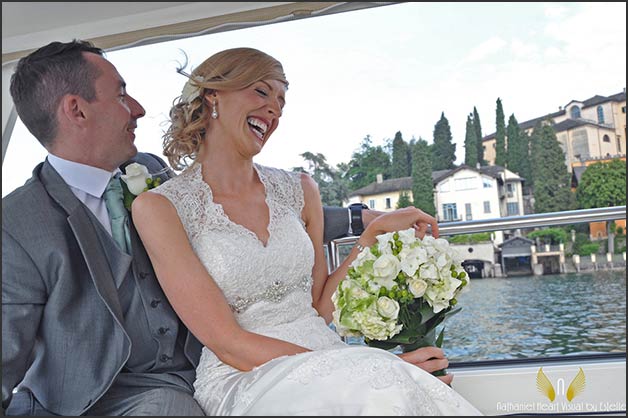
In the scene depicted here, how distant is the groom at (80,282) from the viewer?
1.62m

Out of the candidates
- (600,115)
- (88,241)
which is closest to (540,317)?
(600,115)

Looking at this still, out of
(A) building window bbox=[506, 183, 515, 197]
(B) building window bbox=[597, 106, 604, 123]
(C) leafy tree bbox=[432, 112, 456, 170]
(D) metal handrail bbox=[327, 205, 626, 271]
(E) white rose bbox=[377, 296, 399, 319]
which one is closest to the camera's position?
(E) white rose bbox=[377, 296, 399, 319]

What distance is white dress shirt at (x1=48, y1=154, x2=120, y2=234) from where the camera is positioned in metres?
1.80

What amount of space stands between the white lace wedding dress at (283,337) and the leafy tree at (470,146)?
32171mm

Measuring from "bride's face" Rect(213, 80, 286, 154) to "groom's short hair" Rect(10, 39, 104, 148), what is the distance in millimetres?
352

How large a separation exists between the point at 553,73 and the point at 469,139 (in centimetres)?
623

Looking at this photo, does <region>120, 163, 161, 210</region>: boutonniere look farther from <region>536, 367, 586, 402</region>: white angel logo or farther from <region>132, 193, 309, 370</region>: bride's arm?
<region>536, 367, 586, 402</region>: white angel logo

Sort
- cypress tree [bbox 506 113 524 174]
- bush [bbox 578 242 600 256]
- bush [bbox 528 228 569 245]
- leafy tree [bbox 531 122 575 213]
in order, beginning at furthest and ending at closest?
1. cypress tree [bbox 506 113 524 174]
2. leafy tree [bbox 531 122 575 213]
3. bush [bbox 528 228 569 245]
4. bush [bbox 578 242 600 256]

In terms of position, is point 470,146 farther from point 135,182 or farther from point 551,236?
point 135,182

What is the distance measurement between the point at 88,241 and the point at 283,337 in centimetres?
55

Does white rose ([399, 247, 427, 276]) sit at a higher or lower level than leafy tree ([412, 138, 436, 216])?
lower

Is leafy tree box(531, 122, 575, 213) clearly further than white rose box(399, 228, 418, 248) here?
Yes

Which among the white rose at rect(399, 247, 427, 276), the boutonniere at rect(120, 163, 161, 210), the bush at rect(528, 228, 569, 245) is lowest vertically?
the bush at rect(528, 228, 569, 245)

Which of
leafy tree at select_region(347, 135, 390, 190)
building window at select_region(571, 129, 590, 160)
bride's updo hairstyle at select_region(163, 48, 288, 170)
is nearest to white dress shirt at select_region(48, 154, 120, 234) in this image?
bride's updo hairstyle at select_region(163, 48, 288, 170)
